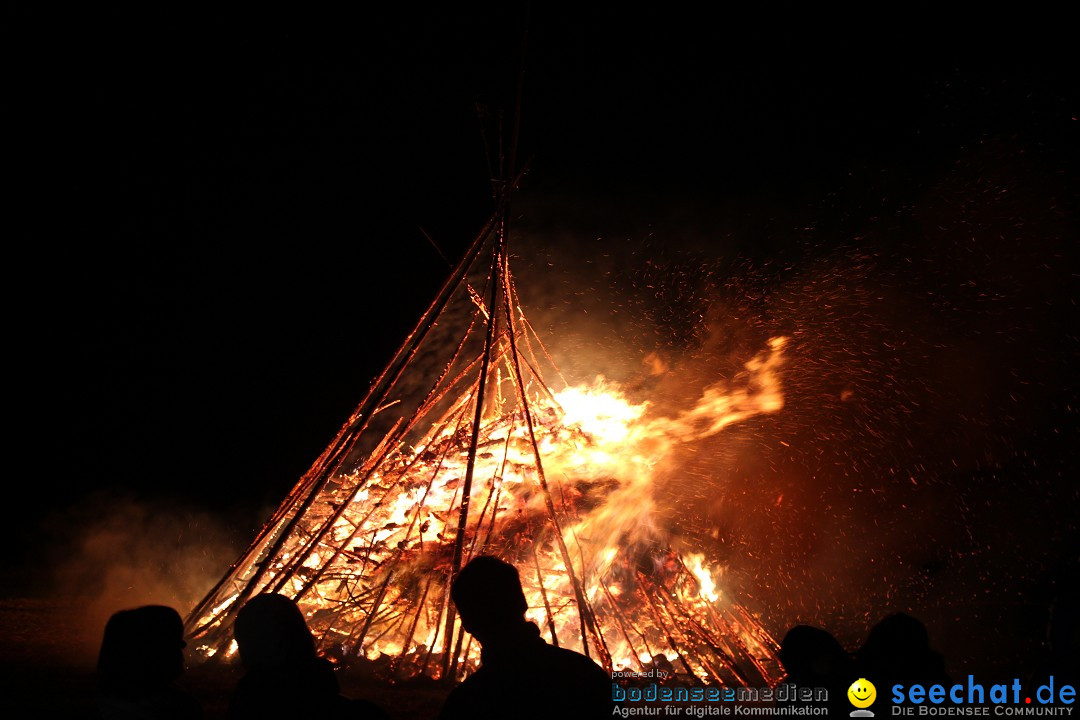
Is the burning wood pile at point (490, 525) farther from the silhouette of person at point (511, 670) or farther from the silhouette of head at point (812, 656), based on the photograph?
the silhouette of person at point (511, 670)

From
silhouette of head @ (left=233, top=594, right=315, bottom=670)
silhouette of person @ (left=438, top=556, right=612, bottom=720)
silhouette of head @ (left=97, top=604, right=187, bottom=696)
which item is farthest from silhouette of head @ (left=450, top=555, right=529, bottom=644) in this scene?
silhouette of head @ (left=97, top=604, right=187, bottom=696)

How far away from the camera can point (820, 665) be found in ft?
6.62

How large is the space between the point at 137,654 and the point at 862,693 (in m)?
2.24

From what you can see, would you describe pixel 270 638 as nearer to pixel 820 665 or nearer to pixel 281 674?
pixel 281 674

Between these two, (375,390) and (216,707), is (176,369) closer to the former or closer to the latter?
(375,390)

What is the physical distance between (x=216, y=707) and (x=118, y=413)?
744cm

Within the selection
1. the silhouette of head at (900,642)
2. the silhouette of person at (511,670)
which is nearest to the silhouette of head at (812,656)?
the silhouette of head at (900,642)

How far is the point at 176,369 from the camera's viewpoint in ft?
30.2

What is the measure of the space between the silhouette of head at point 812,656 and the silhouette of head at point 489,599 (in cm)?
96

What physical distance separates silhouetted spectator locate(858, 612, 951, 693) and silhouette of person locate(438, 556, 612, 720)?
0.97m

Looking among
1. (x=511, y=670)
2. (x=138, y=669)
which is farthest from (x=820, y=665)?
(x=138, y=669)

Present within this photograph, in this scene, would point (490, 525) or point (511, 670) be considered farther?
point (490, 525)

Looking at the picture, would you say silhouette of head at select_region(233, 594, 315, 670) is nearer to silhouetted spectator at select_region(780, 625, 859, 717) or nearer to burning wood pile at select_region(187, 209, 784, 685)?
silhouetted spectator at select_region(780, 625, 859, 717)

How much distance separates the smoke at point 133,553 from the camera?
5953mm
